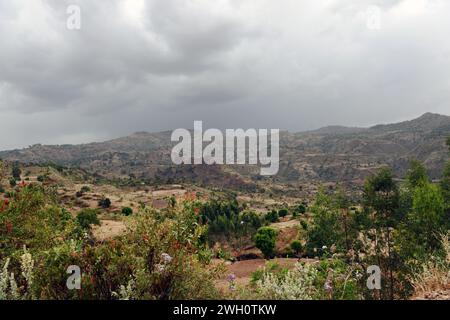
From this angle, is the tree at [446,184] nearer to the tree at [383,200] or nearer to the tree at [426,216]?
the tree at [426,216]

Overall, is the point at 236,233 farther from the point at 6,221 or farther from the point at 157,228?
the point at 157,228

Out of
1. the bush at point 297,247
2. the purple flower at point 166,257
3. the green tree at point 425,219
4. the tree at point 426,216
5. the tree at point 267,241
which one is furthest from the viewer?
the bush at point 297,247

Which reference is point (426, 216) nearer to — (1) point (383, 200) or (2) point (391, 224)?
(2) point (391, 224)

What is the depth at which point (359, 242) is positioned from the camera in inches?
1049

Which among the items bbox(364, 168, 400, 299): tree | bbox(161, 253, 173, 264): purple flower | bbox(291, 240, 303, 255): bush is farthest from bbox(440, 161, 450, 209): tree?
bbox(161, 253, 173, 264): purple flower

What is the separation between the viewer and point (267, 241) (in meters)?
42.9

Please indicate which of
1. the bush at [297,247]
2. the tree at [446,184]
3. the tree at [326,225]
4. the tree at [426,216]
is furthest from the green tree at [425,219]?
the bush at [297,247]

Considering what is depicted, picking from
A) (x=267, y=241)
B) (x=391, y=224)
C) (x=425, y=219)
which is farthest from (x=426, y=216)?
(x=267, y=241)

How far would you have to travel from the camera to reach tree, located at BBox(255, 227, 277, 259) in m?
42.9

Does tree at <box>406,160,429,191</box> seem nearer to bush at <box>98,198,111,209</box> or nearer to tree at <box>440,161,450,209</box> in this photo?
tree at <box>440,161,450,209</box>

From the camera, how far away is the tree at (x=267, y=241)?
4288 cm

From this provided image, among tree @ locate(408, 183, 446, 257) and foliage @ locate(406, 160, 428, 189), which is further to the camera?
foliage @ locate(406, 160, 428, 189)
